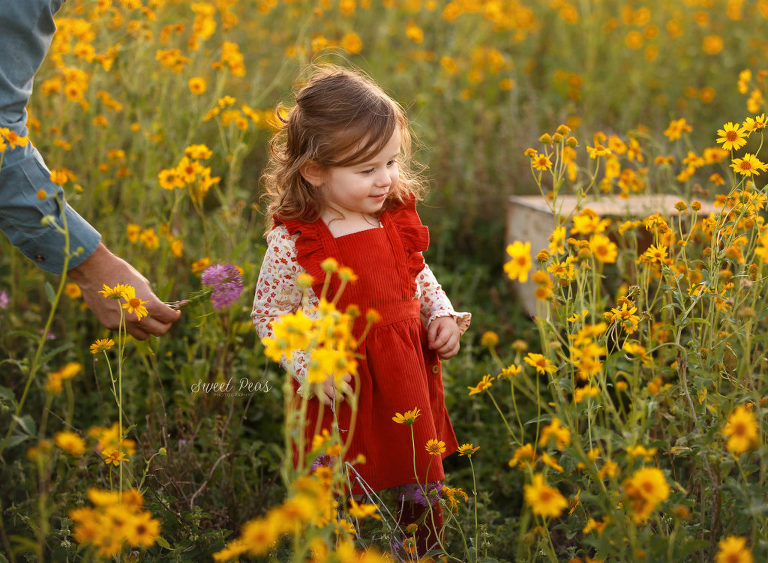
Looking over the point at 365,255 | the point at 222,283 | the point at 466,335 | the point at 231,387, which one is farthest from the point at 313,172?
the point at 466,335

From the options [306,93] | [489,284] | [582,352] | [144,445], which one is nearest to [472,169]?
[489,284]

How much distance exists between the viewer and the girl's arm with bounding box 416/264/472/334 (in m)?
1.94

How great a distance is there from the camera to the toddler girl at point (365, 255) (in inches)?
68.6

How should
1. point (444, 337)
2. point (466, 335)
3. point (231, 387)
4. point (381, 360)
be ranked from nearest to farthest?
point (381, 360) → point (444, 337) → point (231, 387) → point (466, 335)

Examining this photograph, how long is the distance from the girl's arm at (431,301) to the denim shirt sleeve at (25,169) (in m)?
0.82

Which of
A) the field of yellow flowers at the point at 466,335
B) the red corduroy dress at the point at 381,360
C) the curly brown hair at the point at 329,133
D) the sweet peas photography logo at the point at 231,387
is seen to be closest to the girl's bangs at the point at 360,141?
the curly brown hair at the point at 329,133

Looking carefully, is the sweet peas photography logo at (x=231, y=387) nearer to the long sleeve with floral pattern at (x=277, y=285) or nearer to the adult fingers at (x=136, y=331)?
the adult fingers at (x=136, y=331)

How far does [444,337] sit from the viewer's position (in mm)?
1844

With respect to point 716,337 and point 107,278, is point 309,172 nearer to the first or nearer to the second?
point 107,278

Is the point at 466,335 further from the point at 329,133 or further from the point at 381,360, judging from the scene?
the point at 329,133

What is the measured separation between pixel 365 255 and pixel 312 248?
127mm

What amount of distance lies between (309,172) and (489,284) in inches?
71.5

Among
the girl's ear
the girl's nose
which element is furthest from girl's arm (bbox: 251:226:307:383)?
the girl's nose

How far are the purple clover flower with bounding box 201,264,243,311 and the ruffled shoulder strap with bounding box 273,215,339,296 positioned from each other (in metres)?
0.29
